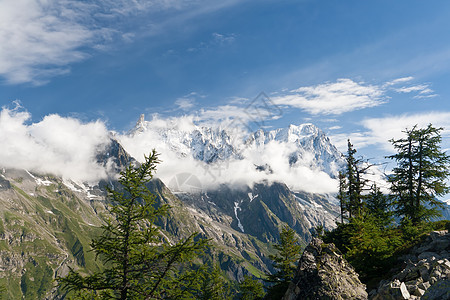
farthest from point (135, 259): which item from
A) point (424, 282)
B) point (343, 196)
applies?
point (343, 196)

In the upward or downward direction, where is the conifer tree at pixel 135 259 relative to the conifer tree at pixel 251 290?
upward

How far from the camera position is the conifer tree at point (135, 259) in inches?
568

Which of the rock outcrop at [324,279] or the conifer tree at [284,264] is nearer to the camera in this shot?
the rock outcrop at [324,279]

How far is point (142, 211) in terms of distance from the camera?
15539 millimetres

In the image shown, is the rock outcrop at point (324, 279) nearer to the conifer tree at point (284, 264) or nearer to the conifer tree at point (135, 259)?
the conifer tree at point (135, 259)

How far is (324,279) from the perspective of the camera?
17.2m

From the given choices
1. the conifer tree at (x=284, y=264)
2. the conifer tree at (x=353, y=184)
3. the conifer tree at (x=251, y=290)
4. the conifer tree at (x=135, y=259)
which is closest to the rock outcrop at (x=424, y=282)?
the conifer tree at (x=135, y=259)

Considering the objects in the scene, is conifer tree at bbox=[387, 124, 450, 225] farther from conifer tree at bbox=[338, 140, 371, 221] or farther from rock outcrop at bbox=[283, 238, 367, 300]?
rock outcrop at bbox=[283, 238, 367, 300]

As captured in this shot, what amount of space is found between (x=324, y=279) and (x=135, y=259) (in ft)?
37.4

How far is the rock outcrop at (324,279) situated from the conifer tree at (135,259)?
703 centimetres

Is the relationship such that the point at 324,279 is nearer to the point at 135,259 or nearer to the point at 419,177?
the point at 135,259

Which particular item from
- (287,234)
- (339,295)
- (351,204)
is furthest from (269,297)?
(351,204)

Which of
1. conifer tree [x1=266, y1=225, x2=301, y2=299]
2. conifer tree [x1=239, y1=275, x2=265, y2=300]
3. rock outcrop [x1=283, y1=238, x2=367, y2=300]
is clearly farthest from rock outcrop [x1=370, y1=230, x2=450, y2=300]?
conifer tree [x1=239, y1=275, x2=265, y2=300]

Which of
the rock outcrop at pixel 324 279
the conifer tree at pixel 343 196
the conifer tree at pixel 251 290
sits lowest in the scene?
the conifer tree at pixel 251 290
